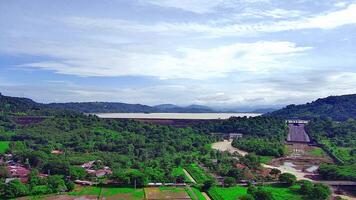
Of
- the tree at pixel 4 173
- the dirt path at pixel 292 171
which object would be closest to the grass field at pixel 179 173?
the dirt path at pixel 292 171

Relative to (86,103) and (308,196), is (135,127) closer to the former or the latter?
(308,196)

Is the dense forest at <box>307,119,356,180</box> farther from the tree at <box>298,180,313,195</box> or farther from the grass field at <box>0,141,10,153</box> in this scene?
the grass field at <box>0,141,10,153</box>

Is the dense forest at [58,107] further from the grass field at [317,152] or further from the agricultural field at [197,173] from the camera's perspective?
the grass field at [317,152]

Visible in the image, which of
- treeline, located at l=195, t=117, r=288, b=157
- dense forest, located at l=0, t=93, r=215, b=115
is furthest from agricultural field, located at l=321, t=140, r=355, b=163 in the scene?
dense forest, located at l=0, t=93, r=215, b=115

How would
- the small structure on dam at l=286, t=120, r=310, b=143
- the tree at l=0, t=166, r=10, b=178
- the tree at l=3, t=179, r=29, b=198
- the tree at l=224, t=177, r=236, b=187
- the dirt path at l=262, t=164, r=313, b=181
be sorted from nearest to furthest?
1. the tree at l=3, t=179, r=29, b=198
2. the tree at l=224, t=177, r=236, b=187
3. the tree at l=0, t=166, r=10, b=178
4. the dirt path at l=262, t=164, r=313, b=181
5. the small structure on dam at l=286, t=120, r=310, b=143

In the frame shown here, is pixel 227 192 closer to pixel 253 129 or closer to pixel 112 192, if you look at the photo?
pixel 112 192

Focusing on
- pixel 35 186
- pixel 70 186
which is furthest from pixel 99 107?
pixel 70 186
